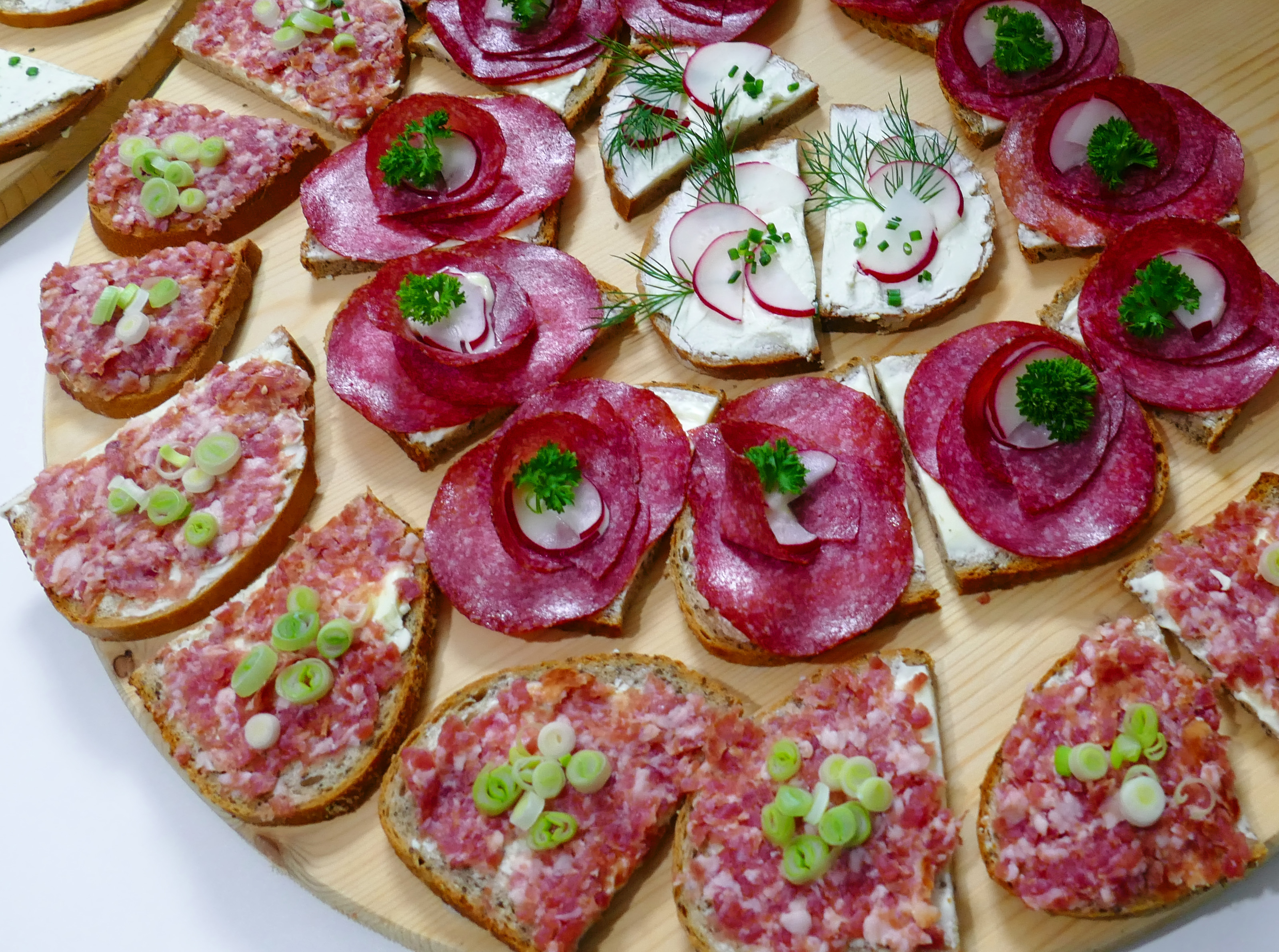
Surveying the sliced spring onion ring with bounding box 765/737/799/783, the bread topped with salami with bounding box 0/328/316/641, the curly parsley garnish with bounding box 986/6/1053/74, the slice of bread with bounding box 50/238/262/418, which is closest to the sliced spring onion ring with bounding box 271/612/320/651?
the bread topped with salami with bounding box 0/328/316/641

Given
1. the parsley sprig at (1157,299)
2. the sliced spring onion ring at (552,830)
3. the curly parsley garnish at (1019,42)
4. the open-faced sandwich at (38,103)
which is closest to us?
the sliced spring onion ring at (552,830)

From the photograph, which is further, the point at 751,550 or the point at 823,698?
the point at 751,550

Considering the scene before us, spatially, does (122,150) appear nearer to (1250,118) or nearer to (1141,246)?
(1141,246)

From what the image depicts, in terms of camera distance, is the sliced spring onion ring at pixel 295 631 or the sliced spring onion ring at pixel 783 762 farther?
the sliced spring onion ring at pixel 295 631

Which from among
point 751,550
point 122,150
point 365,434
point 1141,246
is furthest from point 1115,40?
point 122,150

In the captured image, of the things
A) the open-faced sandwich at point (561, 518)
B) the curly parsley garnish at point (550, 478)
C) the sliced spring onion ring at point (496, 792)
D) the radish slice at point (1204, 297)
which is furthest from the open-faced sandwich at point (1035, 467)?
the sliced spring onion ring at point (496, 792)

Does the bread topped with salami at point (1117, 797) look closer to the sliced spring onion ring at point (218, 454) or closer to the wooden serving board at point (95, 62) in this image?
the sliced spring onion ring at point (218, 454)
